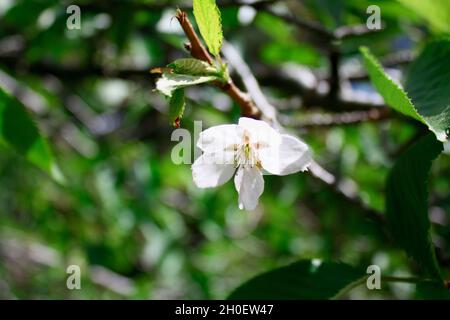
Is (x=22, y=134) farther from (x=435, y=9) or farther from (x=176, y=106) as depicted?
(x=435, y=9)

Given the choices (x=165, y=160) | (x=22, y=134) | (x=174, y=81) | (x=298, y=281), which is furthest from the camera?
(x=165, y=160)

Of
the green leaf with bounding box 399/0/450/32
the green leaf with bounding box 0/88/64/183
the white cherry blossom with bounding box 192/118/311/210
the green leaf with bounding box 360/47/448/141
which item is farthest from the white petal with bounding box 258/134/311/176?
the green leaf with bounding box 0/88/64/183

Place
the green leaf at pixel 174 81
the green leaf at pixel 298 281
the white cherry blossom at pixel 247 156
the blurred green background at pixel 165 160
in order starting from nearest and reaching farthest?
the green leaf at pixel 174 81
the white cherry blossom at pixel 247 156
the green leaf at pixel 298 281
the blurred green background at pixel 165 160

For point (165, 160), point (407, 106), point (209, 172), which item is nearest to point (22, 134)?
point (209, 172)

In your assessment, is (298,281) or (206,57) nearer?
(206,57)

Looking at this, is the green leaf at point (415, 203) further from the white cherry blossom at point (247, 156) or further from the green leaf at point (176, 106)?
the green leaf at point (176, 106)

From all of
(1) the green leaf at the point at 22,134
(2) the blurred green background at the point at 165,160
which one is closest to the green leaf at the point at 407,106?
(2) the blurred green background at the point at 165,160
